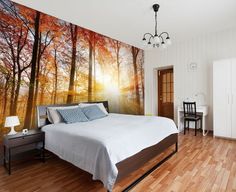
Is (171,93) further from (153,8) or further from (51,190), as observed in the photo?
(51,190)

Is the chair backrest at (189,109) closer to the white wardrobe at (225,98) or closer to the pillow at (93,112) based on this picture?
the white wardrobe at (225,98)

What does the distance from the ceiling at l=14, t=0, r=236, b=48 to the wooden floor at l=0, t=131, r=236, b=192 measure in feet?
9.26

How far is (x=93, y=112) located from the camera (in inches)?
132

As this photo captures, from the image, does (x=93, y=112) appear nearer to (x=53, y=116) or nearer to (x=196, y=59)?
(x=53, y=116)

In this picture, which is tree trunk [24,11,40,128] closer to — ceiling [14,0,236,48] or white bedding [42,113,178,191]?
ceiling [14,0,236,48]

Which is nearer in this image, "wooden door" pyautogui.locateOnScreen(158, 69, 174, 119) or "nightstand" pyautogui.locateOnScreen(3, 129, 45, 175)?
"nightstand" pyautogui.locateOnScreen(3, 129, 45, 175)

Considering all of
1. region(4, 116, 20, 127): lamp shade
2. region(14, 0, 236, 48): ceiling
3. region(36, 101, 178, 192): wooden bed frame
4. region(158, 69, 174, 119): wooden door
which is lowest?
region(36, 101, 178, 192): wooden bed frame

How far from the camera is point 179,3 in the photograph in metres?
2.80

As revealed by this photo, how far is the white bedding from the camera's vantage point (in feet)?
5.58

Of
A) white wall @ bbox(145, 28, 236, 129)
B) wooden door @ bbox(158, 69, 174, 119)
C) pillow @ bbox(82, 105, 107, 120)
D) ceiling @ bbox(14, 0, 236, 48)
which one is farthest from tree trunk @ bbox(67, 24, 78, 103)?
wooden door @ bbox(158, 69, 174, 119)

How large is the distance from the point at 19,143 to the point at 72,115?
0.96 m

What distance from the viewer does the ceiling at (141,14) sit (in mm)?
2818

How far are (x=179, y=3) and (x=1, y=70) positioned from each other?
11.1 feet

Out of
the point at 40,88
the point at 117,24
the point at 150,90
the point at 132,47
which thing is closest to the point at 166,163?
the point at 40,88
